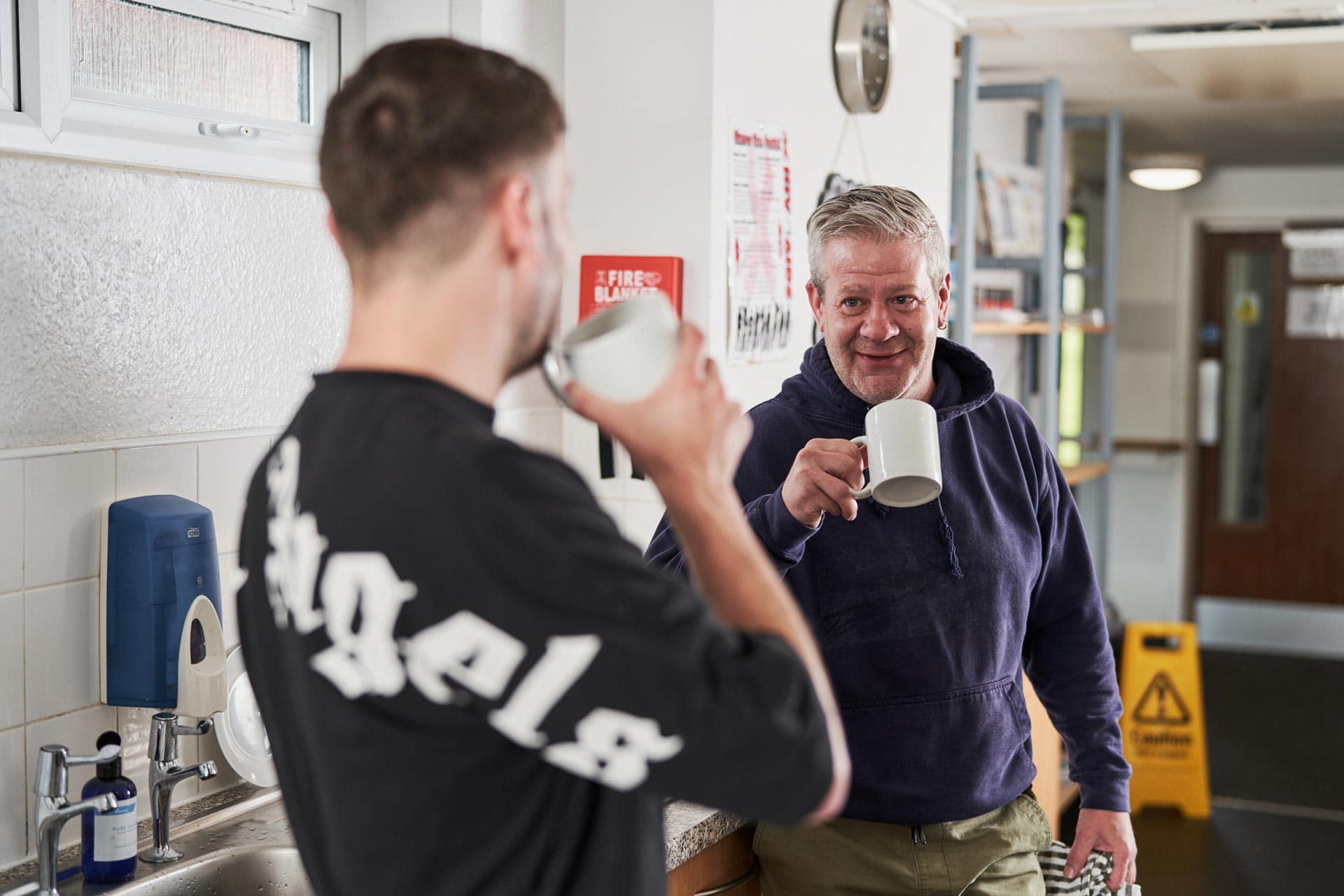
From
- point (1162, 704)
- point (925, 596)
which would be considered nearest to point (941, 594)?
point (925, 596)

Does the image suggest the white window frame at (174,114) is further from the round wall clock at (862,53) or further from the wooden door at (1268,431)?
the wooden door at (1268,431)

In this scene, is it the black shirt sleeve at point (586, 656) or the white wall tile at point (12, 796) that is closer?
the black shirt sleeve at point (586, 656)

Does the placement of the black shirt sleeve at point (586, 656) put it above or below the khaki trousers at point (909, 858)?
above

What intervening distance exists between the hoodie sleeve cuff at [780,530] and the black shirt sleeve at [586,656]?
2.42 feet

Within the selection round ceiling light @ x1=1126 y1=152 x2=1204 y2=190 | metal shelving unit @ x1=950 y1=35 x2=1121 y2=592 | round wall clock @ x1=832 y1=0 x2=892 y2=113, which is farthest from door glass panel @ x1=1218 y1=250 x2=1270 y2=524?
round wall clock @ x1=832 y1=0 x2=892 y2=113

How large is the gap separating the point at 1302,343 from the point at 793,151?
5.75m

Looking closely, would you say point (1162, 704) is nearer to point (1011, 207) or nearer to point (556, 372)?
point (1011, 207)

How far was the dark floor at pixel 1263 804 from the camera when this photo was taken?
4.09m

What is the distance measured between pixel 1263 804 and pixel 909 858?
3702 mm

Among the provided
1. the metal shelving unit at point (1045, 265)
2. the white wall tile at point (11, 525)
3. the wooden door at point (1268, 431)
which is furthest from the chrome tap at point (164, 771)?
the wooden door at point (1268, 431)

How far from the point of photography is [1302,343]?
740cm

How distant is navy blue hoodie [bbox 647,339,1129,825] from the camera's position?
165 cm

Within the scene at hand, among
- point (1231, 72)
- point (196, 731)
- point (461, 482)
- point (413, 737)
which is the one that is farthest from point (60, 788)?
point (1231, 72)

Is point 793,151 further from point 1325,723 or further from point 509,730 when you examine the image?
point 1325,723
